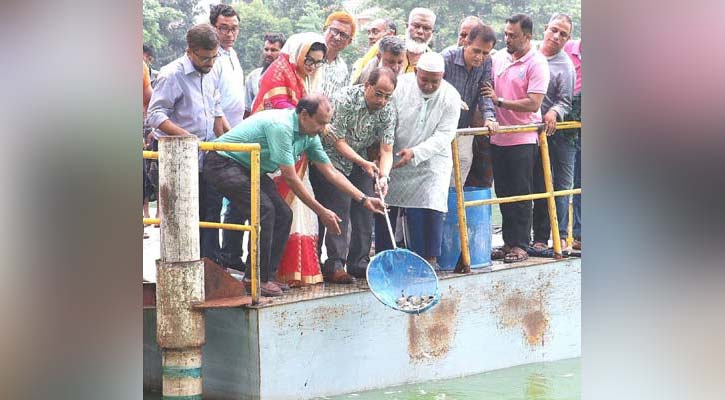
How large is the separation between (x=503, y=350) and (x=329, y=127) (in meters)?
1.57

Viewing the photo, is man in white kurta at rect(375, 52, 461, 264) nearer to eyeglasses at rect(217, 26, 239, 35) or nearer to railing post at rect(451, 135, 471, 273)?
railing post at rect(451, 135, 471, 273)

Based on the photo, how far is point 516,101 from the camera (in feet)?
22.2

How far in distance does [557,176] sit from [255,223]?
2.07 metres

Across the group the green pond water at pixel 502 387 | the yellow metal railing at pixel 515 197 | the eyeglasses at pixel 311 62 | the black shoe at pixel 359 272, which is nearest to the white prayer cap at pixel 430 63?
the yellow metal railing at pixel 515 197

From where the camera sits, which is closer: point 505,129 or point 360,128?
point 360,128

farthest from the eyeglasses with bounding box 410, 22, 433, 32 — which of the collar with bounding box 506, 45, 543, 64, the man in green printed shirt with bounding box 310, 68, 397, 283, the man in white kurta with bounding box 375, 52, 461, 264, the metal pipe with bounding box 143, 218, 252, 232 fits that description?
the metal pipe with bounding box 143, 218, 252, 232

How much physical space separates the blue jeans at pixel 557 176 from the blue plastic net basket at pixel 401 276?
3.58 ft

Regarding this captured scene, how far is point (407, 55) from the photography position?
21.1ft

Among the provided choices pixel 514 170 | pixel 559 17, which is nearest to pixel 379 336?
pixel 514 170

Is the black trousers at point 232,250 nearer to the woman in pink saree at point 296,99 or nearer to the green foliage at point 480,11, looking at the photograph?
the woman in pink saree at point 296,99

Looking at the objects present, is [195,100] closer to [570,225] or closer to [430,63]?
[430,63]
